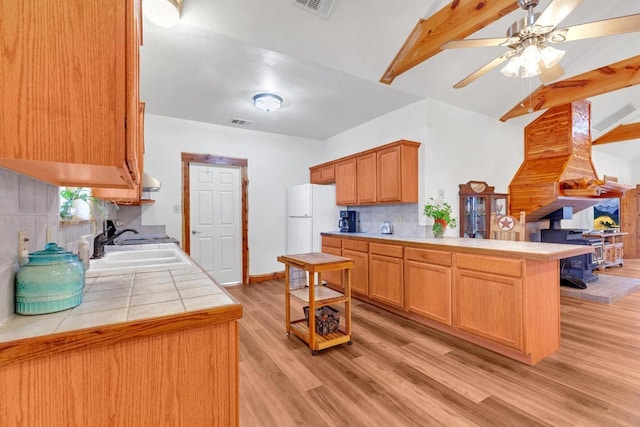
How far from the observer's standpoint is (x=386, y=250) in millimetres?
3471

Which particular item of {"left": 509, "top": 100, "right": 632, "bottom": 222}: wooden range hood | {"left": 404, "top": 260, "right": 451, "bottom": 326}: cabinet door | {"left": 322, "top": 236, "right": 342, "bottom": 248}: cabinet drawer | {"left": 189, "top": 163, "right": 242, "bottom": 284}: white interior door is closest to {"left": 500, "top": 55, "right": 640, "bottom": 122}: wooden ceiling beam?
{"left": 509, "top": 100, "right": 632, "bottom": 222}: wooden range hood

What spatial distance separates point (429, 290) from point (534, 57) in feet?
7.31

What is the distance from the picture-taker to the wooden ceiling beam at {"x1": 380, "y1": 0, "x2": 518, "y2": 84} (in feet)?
7.82

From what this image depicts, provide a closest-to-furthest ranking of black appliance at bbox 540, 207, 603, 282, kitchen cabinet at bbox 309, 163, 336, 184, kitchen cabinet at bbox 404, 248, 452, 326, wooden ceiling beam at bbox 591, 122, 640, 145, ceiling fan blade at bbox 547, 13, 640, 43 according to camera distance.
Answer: ceiling fan blade at bbox 547, 13, 640, 43
kitchen cabinet at bbox 404, 248, 452, 326
black appliance at bbox 540, 207, 603, 282
kitchen cabinet at bbox 309, 163, 336, 184
wooden ceiling beam at bbox 591, 122, 640, 145

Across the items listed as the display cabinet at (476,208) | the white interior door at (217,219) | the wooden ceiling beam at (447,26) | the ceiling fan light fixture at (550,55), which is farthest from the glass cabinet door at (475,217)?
the white interior door at (217,219)

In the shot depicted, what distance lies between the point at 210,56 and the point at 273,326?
2804mm

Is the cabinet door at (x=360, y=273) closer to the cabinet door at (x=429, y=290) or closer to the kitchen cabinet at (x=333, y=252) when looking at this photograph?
the kitchen cabinet at (x=333, y=252)

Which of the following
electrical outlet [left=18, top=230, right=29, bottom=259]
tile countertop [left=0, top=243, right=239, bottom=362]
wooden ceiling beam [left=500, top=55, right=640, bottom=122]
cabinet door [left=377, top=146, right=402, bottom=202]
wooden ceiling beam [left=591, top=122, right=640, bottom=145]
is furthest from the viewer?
wooden ceiling beam [left=591, top=122, right=640, bottom=145]

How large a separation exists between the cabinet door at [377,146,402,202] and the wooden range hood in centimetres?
235

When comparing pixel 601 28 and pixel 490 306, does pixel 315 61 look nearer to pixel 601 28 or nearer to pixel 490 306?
pixel 601 28

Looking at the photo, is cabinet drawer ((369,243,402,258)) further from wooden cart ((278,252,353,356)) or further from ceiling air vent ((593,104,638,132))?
ceiling air vent ((593,104,638,132))

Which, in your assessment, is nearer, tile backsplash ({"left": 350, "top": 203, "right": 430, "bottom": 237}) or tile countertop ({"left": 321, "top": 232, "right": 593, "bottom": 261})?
tile countertop ({"left": 321, "top": 232, "right": 593, "bottom": 261})

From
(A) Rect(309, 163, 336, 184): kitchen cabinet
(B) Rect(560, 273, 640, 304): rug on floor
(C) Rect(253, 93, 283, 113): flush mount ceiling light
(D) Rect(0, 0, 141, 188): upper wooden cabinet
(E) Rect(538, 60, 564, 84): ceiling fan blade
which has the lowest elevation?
(B) Rect(560, 273, 640, 304): rug on floor

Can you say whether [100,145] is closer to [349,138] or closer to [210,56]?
[210,56]
